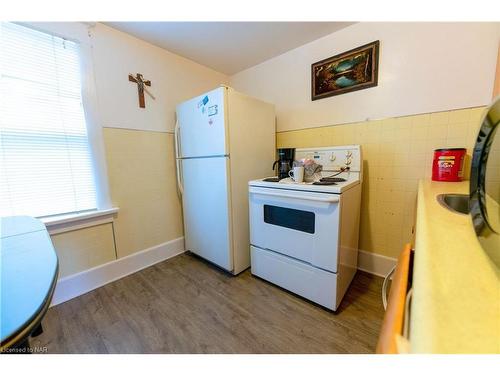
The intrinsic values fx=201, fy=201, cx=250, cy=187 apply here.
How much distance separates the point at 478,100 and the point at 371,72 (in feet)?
2.42

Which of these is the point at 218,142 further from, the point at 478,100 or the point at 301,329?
the point at 478,100

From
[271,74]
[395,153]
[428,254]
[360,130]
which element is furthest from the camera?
[271,74]

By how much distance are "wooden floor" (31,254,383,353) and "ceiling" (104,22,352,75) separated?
2301 mm

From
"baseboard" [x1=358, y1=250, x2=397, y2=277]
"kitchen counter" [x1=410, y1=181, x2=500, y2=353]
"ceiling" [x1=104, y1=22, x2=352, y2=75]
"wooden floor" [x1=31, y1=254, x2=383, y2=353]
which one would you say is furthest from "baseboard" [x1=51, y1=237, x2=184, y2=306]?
"kitchen counter" [x1=410, y1=181, x2=500, y2=353]

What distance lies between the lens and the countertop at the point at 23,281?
0.43m

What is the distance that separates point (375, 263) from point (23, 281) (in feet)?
7.66

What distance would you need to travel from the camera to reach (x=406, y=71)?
159cm

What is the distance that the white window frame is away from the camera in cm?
154

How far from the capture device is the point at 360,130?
185cm

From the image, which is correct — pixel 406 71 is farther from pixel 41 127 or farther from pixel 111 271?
pixel 111 271

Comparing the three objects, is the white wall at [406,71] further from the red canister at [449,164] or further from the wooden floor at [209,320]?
the wooden floor at [209,320]

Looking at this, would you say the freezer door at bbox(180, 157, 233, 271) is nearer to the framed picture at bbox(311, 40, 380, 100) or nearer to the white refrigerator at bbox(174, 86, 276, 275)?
the white refrigerator at bbox(174, 86, 276, 275)

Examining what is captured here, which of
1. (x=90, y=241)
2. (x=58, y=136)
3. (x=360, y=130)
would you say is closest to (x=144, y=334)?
(x=90, y=241)

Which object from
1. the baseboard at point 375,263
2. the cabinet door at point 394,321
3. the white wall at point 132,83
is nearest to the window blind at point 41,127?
the white wall at point 132,83
